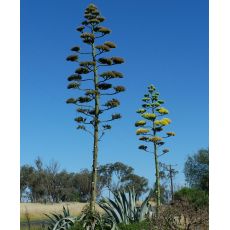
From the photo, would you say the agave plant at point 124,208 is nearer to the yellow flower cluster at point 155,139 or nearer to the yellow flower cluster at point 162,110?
the yellow flower cluster at point 155,139

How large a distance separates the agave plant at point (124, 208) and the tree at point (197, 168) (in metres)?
9.50

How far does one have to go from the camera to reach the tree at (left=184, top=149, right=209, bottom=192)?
56.5ft

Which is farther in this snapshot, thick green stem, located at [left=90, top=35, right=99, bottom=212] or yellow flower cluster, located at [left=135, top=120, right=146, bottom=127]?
yellow flower cluster, located at [left=135, top=120, right=146, bottom=127]

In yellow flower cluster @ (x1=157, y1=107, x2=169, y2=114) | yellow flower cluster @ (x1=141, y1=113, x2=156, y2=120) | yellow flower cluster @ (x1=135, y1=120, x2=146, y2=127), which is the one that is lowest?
yellow flower cluster @ (x1=135, y1=120, x2=146, y2=127)

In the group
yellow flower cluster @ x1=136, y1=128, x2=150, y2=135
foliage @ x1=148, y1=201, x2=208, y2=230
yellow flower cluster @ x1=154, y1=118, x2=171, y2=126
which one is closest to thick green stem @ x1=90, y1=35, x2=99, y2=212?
foliage @ x1=148, y1=201, x2=208, y2=230

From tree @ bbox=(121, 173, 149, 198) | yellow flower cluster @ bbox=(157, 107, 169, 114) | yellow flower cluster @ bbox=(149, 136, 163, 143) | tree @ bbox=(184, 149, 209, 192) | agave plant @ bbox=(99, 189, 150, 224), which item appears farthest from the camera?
tree @ bbox=(121, 173, 149, 198)

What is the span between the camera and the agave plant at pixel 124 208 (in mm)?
7498

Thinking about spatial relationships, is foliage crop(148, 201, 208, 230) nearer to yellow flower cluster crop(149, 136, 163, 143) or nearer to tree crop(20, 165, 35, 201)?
yellow flower cluster crop(149, 136, 163, 143)

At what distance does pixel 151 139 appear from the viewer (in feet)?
34.9

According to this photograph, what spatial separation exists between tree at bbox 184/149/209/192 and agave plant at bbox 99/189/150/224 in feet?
31.2

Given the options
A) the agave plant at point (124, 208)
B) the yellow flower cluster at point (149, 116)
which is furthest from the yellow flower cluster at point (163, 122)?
the agave plant at point (124, 208)

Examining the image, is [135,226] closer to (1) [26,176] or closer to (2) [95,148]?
(2) [95,148]
